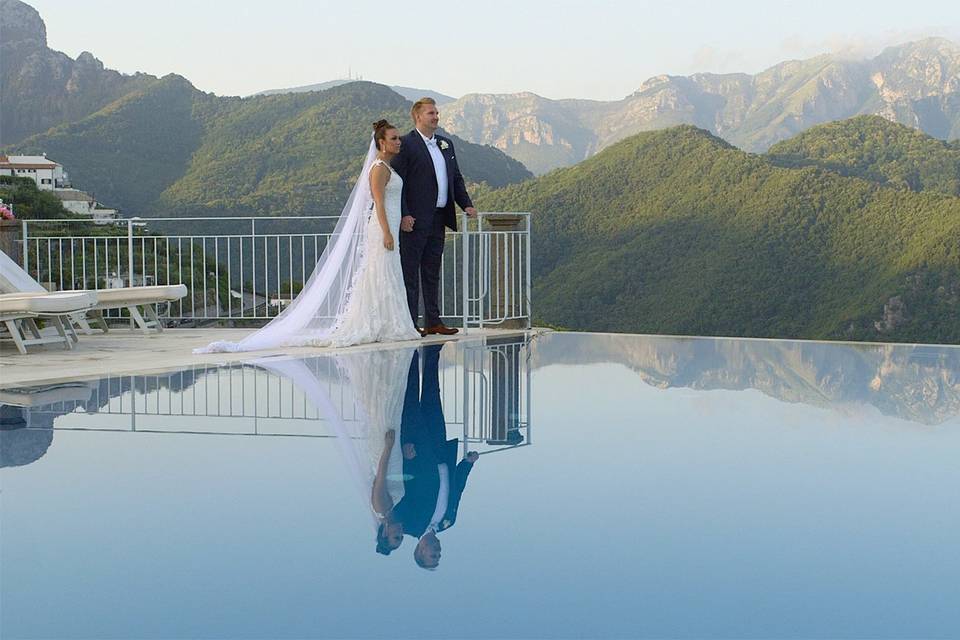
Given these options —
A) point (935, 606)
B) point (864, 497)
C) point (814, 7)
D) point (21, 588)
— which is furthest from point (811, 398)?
point (814, 7)

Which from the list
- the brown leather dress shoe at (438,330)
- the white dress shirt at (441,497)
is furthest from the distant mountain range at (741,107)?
the white dress shirt at (441,497)

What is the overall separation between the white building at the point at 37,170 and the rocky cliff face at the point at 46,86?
25.9 feet

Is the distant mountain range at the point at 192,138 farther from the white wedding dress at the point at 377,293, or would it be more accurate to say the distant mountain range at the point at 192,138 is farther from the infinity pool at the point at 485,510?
the infinity pool at the point at 485,510

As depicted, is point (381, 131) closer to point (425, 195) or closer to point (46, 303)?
point (425, 195)

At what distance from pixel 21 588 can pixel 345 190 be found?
43.4m

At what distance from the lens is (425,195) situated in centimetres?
698

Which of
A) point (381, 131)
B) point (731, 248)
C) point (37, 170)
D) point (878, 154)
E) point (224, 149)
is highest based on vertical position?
point (878, 154)

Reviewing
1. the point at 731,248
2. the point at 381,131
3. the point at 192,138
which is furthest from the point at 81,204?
the point at 381,131

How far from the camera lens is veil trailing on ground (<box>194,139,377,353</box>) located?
6.87 m

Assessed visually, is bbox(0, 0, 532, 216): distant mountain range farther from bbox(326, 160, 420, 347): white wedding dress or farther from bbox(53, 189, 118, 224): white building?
bbox(326, 160, 420, 347): white wedding dress

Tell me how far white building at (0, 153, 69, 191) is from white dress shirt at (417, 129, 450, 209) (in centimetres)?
3042

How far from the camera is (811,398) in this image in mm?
4742

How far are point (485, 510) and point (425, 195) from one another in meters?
4.56

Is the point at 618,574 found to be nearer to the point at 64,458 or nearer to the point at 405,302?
the point at 64,458
